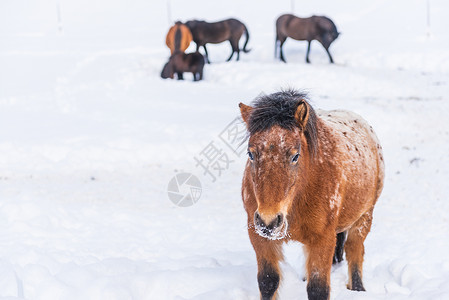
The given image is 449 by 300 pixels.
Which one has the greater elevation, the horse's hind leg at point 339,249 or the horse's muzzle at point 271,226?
the horse's muzzle at point 271,226

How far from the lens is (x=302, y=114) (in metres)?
2.82

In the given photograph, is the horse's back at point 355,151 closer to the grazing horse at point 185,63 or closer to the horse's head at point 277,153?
the horse's head at point 277,153

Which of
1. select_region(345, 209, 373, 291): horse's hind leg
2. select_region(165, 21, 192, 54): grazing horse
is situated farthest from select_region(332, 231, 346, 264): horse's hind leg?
select_region(165, 21, 192, 54): grazing horse

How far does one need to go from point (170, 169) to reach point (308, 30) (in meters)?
10.6

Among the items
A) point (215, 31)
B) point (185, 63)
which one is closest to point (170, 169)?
point (185, 63)

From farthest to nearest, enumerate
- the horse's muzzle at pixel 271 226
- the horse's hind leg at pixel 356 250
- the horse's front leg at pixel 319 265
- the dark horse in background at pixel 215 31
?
the dark horse in background at pixel 215 31 → the horse's hind leg at pixel 356 250 → the horse's front leg at pixel 319 265 → the horse's muzzle at pixel 271 226

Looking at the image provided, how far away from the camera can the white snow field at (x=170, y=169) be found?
3900 millimetres

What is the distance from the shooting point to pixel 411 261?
4.30 metres

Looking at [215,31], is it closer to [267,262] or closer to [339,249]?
[339,249]

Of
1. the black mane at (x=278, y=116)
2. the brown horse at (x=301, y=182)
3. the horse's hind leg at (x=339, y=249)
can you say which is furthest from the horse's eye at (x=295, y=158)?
the horse's hind leg at (x=339, y=249)

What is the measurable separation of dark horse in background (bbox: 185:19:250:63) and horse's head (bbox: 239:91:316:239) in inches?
572

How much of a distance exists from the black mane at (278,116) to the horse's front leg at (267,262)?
66 centimetres

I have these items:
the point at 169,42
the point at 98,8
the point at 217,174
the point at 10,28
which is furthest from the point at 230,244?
the point at 98,8

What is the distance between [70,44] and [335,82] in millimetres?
13106
